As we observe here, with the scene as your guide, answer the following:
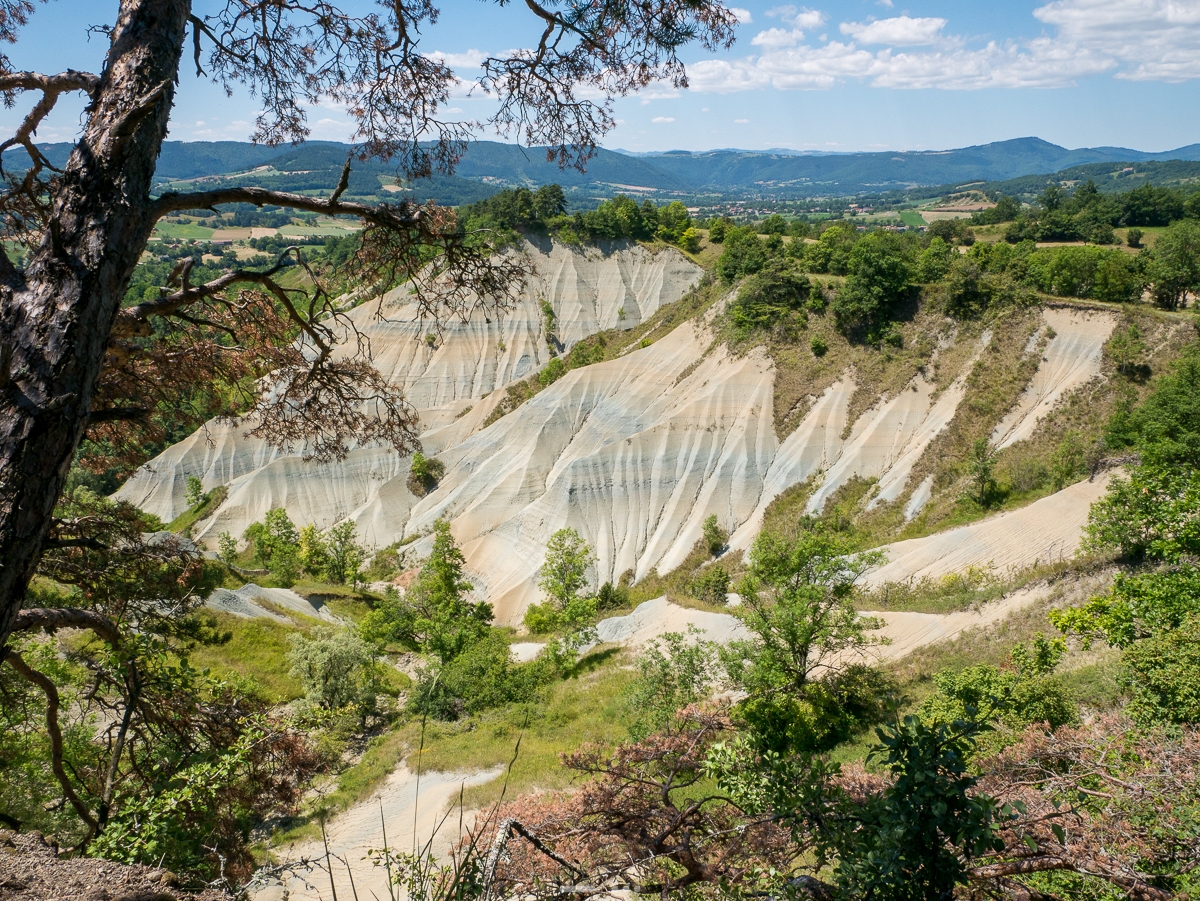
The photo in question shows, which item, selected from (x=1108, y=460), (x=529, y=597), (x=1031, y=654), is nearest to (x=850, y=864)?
(x=1031, y=654)

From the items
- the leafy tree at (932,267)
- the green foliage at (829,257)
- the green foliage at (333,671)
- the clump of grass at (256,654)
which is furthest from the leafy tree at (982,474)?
the clump of grass at (256,654)

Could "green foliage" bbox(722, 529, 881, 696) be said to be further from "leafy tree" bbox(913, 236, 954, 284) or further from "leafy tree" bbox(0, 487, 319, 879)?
"leafy tree" bbox(913, 236, 954, 284)

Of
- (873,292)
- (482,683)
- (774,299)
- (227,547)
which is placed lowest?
(227,547)

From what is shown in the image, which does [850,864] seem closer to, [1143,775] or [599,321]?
[1143,775]

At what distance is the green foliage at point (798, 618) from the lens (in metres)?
17.0

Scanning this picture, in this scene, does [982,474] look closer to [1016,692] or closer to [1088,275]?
[1088,275]

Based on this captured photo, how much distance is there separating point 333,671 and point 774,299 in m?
39.2

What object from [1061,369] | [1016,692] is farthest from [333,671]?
[1061,369]

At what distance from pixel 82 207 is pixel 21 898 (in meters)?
4.17

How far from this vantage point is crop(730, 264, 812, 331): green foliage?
4700 cm

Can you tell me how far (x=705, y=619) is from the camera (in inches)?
1001

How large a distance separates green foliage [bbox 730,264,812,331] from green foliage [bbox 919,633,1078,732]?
34.7m

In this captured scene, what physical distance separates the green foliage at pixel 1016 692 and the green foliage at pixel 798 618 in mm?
3185

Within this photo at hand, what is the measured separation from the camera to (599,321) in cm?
7525
